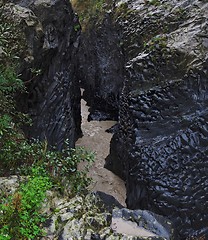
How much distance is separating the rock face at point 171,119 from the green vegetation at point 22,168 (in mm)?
2877

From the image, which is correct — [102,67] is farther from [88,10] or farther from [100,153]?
[100,153]

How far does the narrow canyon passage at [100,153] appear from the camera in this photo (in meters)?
10.5

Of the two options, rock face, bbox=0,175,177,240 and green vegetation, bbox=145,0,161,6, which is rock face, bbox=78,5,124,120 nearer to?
green vegetation, bbox=145,0,161,6

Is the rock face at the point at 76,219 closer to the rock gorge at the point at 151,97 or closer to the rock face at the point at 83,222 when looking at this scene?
the rock face at the point at 83,222

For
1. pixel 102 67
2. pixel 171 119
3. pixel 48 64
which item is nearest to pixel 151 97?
pixel 171 119

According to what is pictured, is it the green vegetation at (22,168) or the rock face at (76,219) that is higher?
the green vegetation at (22,168)

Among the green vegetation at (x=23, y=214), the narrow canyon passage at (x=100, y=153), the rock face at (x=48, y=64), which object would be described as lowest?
the narrow canyon passage at (x=100, y=153)

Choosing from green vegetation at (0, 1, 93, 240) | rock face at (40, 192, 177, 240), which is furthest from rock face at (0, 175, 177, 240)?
green vegetation at (0, 1, 93, 240)

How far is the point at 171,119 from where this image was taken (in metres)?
8.70

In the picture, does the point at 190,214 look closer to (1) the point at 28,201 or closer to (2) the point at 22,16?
(1) the point at 28,201

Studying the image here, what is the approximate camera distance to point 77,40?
1242cm

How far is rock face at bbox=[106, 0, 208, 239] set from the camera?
317 inches

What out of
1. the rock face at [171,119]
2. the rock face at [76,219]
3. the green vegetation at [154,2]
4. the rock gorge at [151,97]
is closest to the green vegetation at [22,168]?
the rock face at [76,219]

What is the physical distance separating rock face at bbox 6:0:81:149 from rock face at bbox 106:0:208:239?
2170 mm
